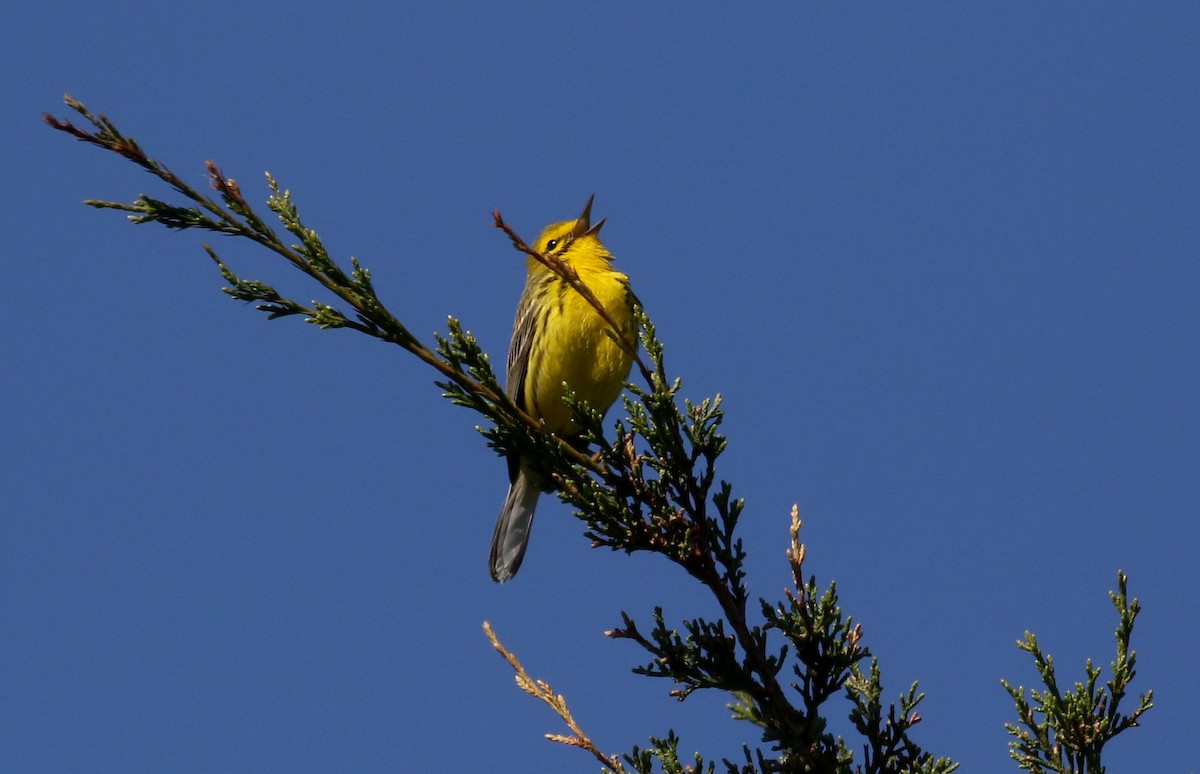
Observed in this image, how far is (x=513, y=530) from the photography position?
7570 mm

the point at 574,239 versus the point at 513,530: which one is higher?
the point at 574,239

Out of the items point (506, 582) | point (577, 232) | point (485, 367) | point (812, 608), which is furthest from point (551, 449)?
point (577, 232)

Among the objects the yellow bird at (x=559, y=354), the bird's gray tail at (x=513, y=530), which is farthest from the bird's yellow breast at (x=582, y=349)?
the bird's gray tail at (x=513, y=530)

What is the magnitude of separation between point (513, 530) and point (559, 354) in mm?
1262

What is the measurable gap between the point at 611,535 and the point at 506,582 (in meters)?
3.21

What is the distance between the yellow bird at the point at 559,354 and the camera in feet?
22.8

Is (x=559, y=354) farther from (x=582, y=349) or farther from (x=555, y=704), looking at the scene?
(x=555, y=704)

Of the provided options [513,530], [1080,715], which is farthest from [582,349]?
[1080,715]

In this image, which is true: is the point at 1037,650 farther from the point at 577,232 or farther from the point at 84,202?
the point at 577,232

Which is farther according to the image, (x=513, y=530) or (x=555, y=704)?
(x=513, y=530)

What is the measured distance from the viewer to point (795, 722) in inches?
157

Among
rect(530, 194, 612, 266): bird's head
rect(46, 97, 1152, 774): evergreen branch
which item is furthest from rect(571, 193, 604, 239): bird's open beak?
rect(46, 97, 1152, 774): evergreen branch

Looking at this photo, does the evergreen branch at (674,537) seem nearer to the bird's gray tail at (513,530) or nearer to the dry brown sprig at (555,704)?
the dry brown sprig at (555,704)

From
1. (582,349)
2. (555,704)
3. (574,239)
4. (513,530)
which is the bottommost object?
(555,704)
